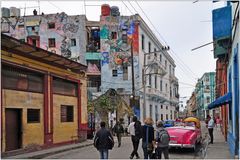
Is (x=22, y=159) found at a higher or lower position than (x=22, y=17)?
lower

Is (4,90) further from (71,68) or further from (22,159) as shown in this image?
(71,68)

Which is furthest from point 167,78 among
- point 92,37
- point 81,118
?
point 81,118

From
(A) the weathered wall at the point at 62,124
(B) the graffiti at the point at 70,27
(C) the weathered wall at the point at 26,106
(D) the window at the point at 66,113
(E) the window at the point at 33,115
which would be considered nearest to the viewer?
(C) the weathered wall at the point at 26,106

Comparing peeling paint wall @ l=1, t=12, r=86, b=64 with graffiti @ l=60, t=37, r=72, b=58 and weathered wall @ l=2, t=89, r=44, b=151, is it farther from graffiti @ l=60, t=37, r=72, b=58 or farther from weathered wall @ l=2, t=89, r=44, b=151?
weathered wall @ l=2, t=89, r=44, b=151

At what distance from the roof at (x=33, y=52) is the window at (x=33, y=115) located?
249 centimetres

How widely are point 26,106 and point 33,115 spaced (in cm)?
→ 99

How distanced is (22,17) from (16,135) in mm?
32126

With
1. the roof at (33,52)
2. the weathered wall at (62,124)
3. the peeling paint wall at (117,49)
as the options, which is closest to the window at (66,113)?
the weathered wall at (62,124)

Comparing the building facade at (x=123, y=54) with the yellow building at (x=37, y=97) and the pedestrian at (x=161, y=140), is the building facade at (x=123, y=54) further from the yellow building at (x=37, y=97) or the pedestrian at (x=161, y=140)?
the pedestrian at (x=161, y=140)

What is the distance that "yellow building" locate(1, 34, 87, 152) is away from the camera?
18.1 meters

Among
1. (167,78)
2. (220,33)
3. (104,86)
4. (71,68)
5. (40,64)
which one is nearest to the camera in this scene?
(220,33)

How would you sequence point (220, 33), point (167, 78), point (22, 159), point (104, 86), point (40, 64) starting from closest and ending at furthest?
point (22, 159), point (220, 33), point (40, 64), point (104, 86), point (167, 78)

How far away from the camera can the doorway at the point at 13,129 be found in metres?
18.0

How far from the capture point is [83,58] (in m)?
47.2
